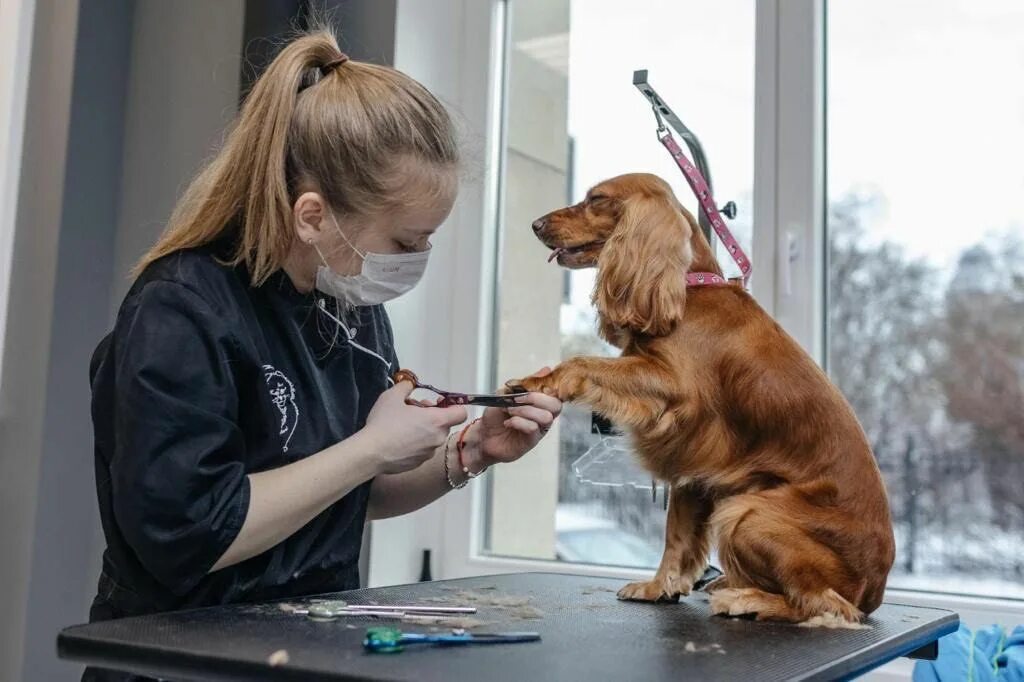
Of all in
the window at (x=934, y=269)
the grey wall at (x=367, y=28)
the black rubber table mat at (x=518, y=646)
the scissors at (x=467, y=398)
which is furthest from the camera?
the grey wall at (x=367, y=28)

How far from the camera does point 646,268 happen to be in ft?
4.20

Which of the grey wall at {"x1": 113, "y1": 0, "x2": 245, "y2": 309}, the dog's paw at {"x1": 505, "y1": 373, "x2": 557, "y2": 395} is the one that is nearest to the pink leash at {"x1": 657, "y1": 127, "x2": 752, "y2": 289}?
the dog's paw at {"x1": 505, "y1": 373, "x2": 557, "y2": 395}

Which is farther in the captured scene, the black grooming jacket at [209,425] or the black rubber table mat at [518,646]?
the black grooming jacket at [209,425]

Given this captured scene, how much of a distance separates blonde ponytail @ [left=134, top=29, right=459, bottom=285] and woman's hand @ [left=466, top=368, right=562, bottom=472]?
29cm

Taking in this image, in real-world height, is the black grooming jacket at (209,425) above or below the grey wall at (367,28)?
below

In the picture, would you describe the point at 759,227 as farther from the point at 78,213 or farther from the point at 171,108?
the point at 78,213

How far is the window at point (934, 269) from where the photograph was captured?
1.67 metres

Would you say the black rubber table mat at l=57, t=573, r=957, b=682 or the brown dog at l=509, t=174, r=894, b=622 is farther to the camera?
the brown dog at l=509, t=174, r=894, b=622

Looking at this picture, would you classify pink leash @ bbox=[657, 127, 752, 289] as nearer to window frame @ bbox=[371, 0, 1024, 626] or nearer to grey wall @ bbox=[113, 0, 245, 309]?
window frame @ bbox=[371, 0, 1024, 626]

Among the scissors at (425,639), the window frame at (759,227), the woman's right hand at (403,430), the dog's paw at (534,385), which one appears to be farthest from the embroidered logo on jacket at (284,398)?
the window frame at (759,227)

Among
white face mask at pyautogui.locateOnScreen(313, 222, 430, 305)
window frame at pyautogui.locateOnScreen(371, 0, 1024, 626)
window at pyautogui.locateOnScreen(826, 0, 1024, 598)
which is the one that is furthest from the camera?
window frame at pyautogui.locateOnScreen(371, 0, 1024, 626)

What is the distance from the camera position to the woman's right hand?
1.11 meters

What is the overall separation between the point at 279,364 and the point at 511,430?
1.01ft

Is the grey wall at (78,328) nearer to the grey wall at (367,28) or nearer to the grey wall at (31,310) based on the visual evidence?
the grey wall at (31,310)
